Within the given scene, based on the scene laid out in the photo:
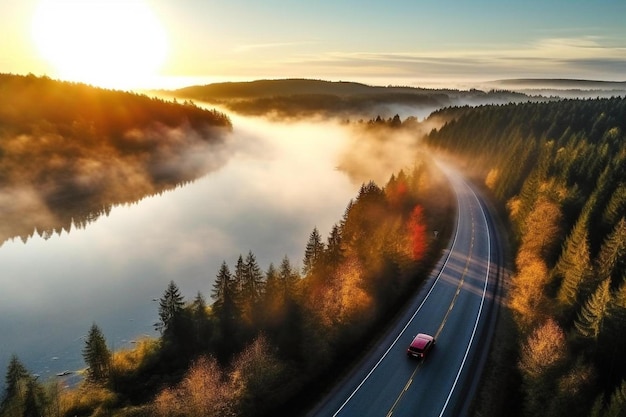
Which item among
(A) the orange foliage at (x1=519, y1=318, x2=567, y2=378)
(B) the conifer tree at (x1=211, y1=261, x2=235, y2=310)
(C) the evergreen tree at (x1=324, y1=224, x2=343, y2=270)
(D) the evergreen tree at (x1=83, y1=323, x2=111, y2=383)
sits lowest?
(D) the evergreen tree at (x1=83, y1=323, x2=111, y2=383)

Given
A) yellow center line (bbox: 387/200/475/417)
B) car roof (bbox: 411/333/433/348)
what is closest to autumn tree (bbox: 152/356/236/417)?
yellow center line (bbox: 387/200/475/417)

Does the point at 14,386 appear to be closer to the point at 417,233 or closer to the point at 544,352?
the point at 544,352

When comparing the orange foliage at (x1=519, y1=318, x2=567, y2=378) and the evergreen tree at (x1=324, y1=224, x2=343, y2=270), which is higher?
the orange foliage at (x1=519, y1=318, x2=567, y2=378)

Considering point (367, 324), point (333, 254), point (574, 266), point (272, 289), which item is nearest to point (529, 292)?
point (574, 266)

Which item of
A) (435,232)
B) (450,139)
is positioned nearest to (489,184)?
(435,232)

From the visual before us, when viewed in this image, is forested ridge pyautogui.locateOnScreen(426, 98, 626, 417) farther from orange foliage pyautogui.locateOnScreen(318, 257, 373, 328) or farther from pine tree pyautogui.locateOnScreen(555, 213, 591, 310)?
orange foliage pyautogui.locateOnScreen(318, 257, 373, 328)

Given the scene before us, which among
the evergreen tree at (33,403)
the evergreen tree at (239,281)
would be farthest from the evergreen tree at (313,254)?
the evergreen tree at (33,403)
